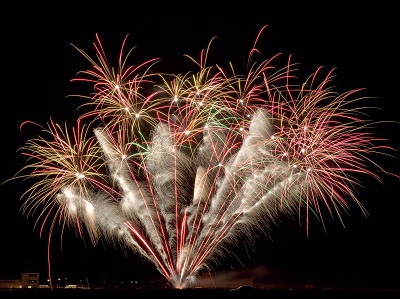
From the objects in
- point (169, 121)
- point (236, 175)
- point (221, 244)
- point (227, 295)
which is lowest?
point (227, 295)

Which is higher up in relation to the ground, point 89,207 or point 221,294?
point 89,207

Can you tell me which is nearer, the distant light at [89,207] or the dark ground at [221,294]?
the dark ground at [221,294]

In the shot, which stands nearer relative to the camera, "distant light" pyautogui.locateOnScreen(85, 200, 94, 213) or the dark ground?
the dark ground

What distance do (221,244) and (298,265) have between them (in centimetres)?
1497

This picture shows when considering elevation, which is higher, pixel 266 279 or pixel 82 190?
pixel 82 190

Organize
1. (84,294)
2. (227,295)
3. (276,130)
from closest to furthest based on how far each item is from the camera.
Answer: (227,295), (84,294), (276,130)

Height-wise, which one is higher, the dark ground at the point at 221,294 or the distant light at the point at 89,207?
the distant light at the point at 89,207

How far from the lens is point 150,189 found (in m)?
19.9

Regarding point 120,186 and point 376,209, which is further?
point 376,209

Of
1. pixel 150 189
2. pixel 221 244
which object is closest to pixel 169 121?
pixel 150 189

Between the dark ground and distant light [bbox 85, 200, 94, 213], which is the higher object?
distant light [bbox 85, 200, 94, 213]

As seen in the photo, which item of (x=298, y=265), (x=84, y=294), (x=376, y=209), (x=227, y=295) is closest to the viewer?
(x=227, y=295)

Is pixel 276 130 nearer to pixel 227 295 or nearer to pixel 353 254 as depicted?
pixel 227 295

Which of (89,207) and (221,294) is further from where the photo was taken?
(89,207)
